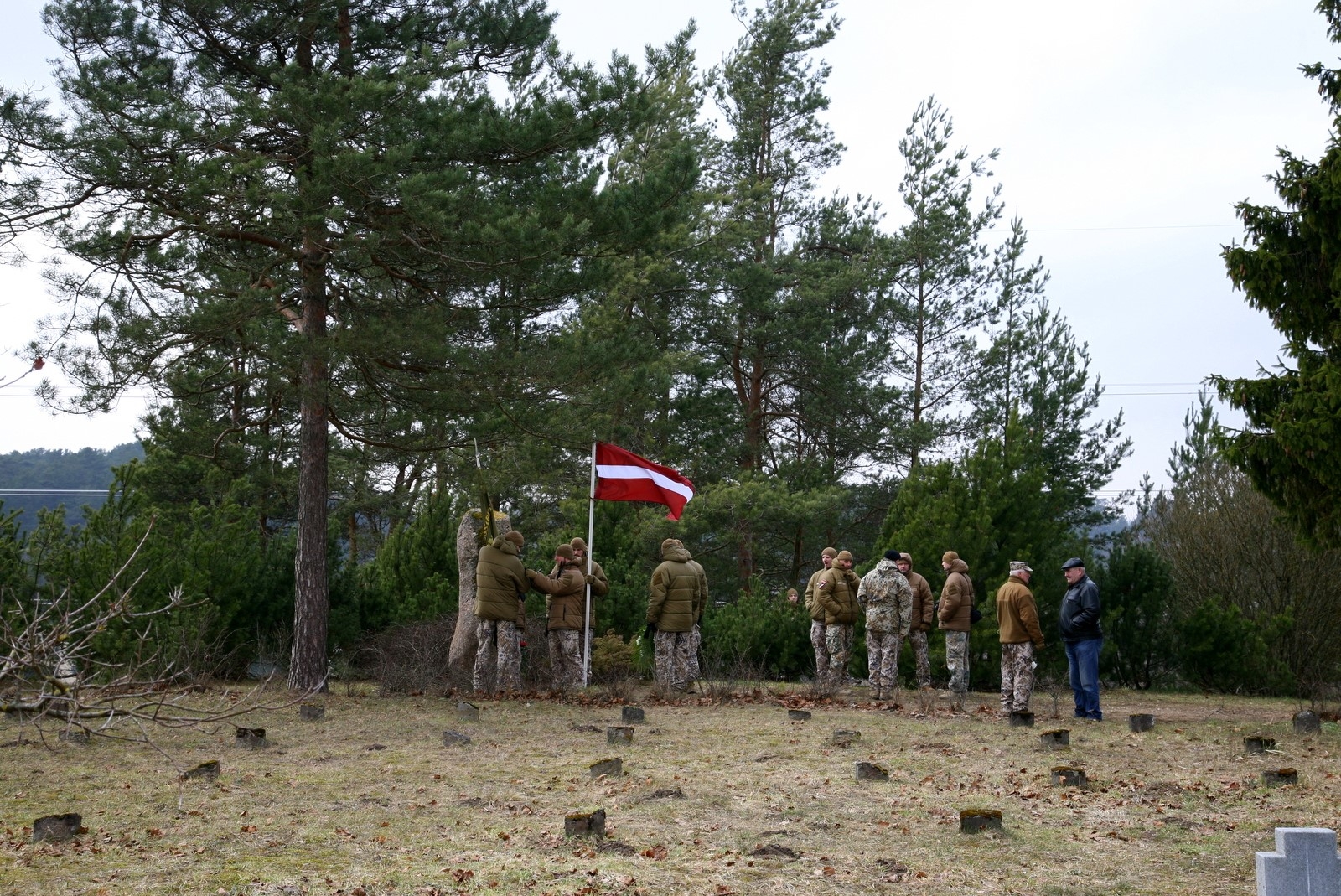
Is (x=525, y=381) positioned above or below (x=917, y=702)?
above

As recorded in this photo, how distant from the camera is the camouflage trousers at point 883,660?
1424 cm

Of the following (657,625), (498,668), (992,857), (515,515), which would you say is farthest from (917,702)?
(515,515)

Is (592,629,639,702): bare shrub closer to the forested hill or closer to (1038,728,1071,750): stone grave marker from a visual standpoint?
(1038,728,1071,750): stone grave marker

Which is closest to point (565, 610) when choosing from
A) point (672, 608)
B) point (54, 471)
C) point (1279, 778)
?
point (672, 608)

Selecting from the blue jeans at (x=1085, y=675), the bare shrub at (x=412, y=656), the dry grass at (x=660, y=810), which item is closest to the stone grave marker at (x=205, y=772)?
the dry grass at (x=660, y=810)

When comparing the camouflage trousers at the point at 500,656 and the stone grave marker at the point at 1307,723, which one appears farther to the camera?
the camouflage trousers at the point at 500,656

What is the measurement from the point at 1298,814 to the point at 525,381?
30.2 feet

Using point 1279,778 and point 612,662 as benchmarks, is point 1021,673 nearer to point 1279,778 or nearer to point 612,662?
point 1279,778

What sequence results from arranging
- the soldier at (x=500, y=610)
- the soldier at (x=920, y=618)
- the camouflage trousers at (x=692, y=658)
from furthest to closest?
the soldier at (x=920, y=618) < the camouflage trousers at (x=692, y=658) < the soldier at (x=500, y=610)

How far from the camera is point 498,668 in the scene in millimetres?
14000

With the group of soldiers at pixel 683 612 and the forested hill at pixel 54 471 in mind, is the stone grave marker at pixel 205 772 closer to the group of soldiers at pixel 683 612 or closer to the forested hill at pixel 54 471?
the group of soldiers at pixel 683 612

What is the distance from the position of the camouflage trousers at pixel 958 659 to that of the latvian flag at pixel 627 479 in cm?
365

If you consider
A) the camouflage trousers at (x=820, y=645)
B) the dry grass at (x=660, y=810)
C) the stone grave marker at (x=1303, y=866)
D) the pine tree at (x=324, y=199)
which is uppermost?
the pine tree at (x=324, y=199)

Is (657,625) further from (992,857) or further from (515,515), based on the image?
(515,515)
